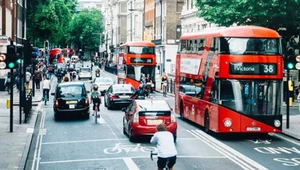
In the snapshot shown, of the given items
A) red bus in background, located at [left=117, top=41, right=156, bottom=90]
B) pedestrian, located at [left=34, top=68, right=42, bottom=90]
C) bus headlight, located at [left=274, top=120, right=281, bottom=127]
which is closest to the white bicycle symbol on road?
bus headlight, located at [left=274, top=120, right=281, bottom=127]

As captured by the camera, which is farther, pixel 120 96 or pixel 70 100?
pixel 120 96

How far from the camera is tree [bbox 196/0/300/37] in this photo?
1480 inches

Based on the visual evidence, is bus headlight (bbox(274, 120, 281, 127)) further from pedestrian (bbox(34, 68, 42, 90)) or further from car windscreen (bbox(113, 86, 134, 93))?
pedestrian (bbox(34, 68, 42, 90))

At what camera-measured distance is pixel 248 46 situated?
73.6ft

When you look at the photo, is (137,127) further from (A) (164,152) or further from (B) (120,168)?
(A) (164,152)

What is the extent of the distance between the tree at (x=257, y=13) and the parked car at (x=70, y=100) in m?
12.7

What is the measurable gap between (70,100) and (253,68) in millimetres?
10090

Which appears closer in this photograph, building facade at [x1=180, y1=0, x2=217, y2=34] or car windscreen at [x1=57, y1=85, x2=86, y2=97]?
car windscreen at [x1=57, y1=85, x2=86, y2=97]

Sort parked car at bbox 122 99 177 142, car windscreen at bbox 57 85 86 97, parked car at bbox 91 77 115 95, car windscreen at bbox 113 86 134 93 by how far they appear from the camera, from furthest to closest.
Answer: parked car at bbox 91 77 115 95
car windscreen at bbox 113 86 134 93
car windscreen at bbox 57 85 86 97
parked car at bbox 122 99 177 142

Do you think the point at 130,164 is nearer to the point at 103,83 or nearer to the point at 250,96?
the point at 250,96

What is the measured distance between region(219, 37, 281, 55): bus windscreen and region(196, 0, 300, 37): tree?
49.9ft

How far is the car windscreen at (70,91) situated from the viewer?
96.8 ft

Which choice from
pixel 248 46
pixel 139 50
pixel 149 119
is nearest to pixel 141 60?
pixel 139 50

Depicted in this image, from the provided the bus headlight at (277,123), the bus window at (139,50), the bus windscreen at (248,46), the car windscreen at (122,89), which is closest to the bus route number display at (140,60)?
the bus window at (139,50)
